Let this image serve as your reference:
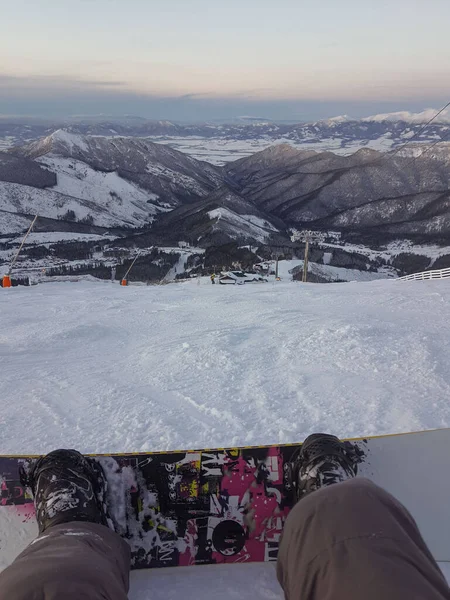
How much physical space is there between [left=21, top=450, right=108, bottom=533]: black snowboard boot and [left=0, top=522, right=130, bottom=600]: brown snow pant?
17 centimetres

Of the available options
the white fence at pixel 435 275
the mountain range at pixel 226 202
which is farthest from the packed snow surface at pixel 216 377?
the mountain range at pixel 226 202

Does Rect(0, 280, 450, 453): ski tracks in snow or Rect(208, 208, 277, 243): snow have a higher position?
Rect(0, 280, 450, 453): ski tracks in snow

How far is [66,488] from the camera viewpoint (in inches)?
108

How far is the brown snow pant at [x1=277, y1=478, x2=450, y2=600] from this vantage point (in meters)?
1.66

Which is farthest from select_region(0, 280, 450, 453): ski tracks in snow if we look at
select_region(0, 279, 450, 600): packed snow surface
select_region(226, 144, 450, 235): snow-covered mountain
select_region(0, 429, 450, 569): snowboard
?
select_region(226, 144, 450, 235): snow-covered mountain

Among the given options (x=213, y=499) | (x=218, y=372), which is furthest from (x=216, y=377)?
(x=213, y=499)

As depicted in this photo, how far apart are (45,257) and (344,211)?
10603 centimetres

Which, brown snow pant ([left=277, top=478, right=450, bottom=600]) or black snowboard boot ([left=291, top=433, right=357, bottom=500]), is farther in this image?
black snowboard boot ([left=291, top=433, right=357, bottom=500])

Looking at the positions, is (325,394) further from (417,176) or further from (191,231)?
(417,176)

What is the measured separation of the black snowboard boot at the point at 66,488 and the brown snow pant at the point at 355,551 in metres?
1.22

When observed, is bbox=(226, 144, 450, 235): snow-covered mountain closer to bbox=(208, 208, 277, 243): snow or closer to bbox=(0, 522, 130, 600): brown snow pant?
bbox=(208, 208, 277, 243): snow

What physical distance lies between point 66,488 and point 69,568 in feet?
3.08

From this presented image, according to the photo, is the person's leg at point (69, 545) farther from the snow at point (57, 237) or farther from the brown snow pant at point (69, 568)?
the snow at point (57, 237)

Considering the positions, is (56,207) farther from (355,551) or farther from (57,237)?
(355,551)
